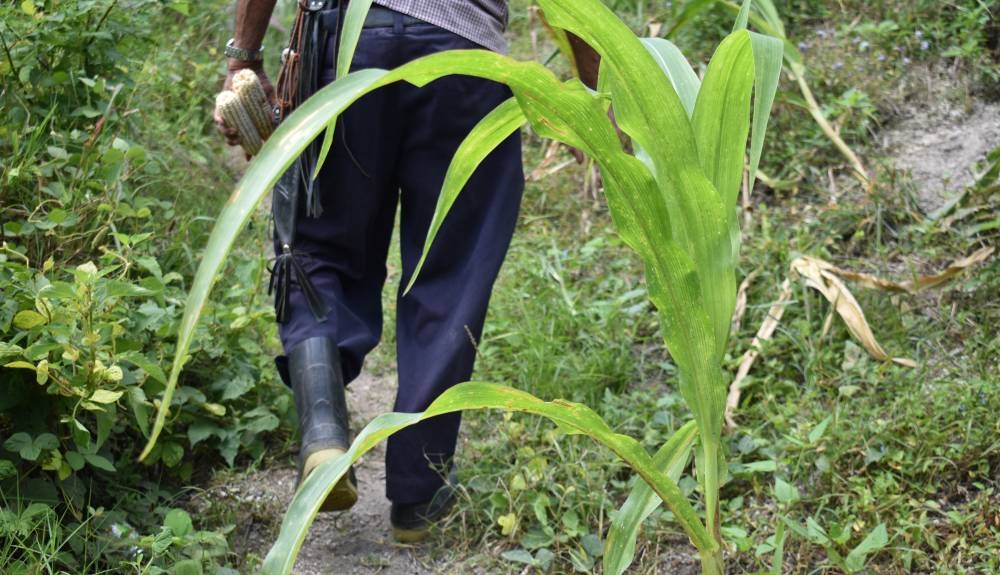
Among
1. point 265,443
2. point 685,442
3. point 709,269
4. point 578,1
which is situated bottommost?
point 265,443

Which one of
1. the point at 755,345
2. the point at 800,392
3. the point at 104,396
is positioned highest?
the point at 104,396

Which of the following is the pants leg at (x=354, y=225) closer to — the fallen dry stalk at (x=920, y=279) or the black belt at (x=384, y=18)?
the black belt at (x=384, y=18)

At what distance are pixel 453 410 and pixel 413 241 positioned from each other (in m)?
1.04

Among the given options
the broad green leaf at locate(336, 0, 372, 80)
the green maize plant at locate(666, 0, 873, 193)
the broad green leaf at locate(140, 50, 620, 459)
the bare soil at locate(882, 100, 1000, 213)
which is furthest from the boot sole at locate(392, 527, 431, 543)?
the bare soil at locate(882, 100, 1000, 213)

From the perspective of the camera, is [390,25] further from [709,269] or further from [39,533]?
[39,533]

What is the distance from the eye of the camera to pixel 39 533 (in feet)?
7.47

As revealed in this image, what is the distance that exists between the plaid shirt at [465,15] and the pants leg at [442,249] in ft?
0.36

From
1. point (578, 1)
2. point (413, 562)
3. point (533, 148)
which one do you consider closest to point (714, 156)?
point (578, 1)

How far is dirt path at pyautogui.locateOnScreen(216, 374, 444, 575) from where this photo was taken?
2645mm

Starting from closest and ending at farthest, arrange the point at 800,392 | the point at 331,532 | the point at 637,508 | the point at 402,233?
the point at 637,508 < the point at 402,233 < the point at 331,532 < the point at 800,392

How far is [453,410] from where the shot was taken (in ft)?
5.33

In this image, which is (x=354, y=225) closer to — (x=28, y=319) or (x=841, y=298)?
(x=28, y=319)

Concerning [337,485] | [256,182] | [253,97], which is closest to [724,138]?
[256,182]

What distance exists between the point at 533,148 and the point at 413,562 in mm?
2656
